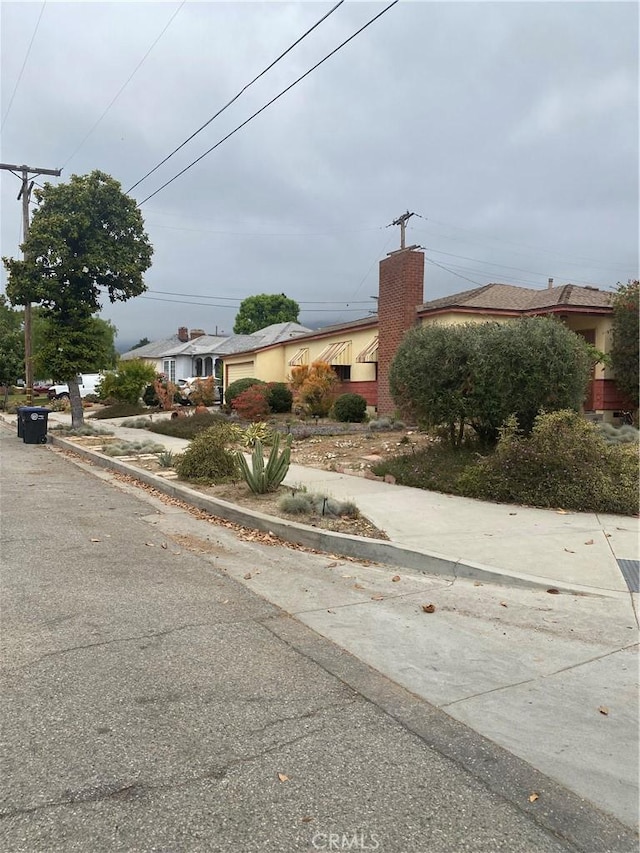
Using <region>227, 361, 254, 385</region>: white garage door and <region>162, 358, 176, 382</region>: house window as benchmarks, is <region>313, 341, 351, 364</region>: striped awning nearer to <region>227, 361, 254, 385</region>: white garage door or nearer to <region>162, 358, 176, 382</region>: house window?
<region>227, 361, 254, 385</region>: white garage door

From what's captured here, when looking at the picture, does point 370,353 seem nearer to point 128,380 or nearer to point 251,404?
point 251,404

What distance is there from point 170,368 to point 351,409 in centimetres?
3253

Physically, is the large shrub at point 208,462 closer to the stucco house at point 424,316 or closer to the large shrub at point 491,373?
the large shrub at point 491,373

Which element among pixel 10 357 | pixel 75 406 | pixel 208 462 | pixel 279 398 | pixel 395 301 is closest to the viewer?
pixel 208 462

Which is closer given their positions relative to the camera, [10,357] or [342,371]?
[342,371]

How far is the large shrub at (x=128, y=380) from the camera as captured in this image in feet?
92.4

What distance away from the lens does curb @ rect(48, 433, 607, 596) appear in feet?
18.3

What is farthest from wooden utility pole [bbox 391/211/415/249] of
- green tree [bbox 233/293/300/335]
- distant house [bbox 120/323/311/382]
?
green tree [bbox 233/293/300/335]

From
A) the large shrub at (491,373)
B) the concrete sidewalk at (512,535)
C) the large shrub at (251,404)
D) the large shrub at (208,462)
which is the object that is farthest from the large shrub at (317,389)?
the concrete sidewalk at (512,535)

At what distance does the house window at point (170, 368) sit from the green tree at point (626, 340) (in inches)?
1460

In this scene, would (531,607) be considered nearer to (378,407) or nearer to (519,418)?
(519,418)

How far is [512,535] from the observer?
6.88m

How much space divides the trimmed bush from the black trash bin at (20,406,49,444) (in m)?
9.00

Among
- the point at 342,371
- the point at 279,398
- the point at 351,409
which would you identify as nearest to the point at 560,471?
the point at 351,409
